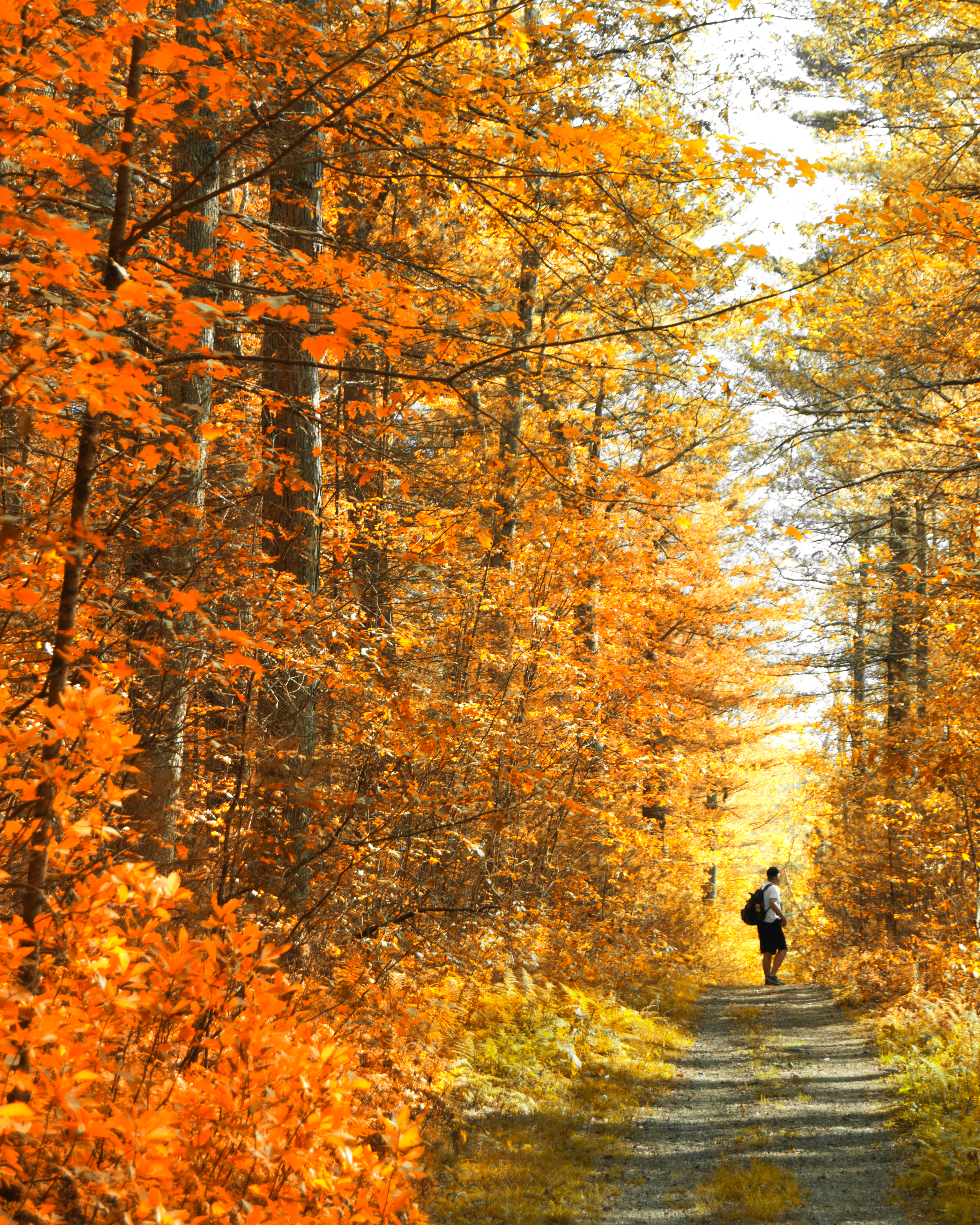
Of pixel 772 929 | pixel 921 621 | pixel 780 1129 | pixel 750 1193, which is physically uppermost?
pixel 921 621

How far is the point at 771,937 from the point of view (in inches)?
532

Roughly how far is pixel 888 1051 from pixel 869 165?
35.0 ft

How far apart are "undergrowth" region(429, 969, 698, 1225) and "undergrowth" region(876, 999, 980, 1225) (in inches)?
82.0

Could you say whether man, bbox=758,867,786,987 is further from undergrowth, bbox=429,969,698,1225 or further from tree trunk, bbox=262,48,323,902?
tree trunk, bbox=262,48,323,902

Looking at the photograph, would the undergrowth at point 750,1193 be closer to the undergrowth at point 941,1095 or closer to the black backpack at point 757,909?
the undergrowth at point 941,1095

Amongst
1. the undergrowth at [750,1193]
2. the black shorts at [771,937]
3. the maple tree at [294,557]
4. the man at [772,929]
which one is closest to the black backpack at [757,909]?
the man at [772,929]

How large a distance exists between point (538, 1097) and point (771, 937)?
301 inches

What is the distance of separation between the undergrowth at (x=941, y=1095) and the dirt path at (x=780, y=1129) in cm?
19

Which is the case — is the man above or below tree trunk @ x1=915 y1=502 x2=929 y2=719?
below

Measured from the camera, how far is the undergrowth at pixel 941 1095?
5.66 metres

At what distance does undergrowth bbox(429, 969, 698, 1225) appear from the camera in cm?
543

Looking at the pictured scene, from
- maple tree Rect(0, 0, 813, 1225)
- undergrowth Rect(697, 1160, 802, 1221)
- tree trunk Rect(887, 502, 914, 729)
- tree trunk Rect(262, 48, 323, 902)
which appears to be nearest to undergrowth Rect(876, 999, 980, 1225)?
undergrowth Rect(697, 1160, 802, 1221)

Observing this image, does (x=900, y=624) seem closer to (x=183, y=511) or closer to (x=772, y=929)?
(x=772, y=929)

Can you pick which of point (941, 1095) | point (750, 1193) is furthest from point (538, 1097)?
point (941, 1095)
